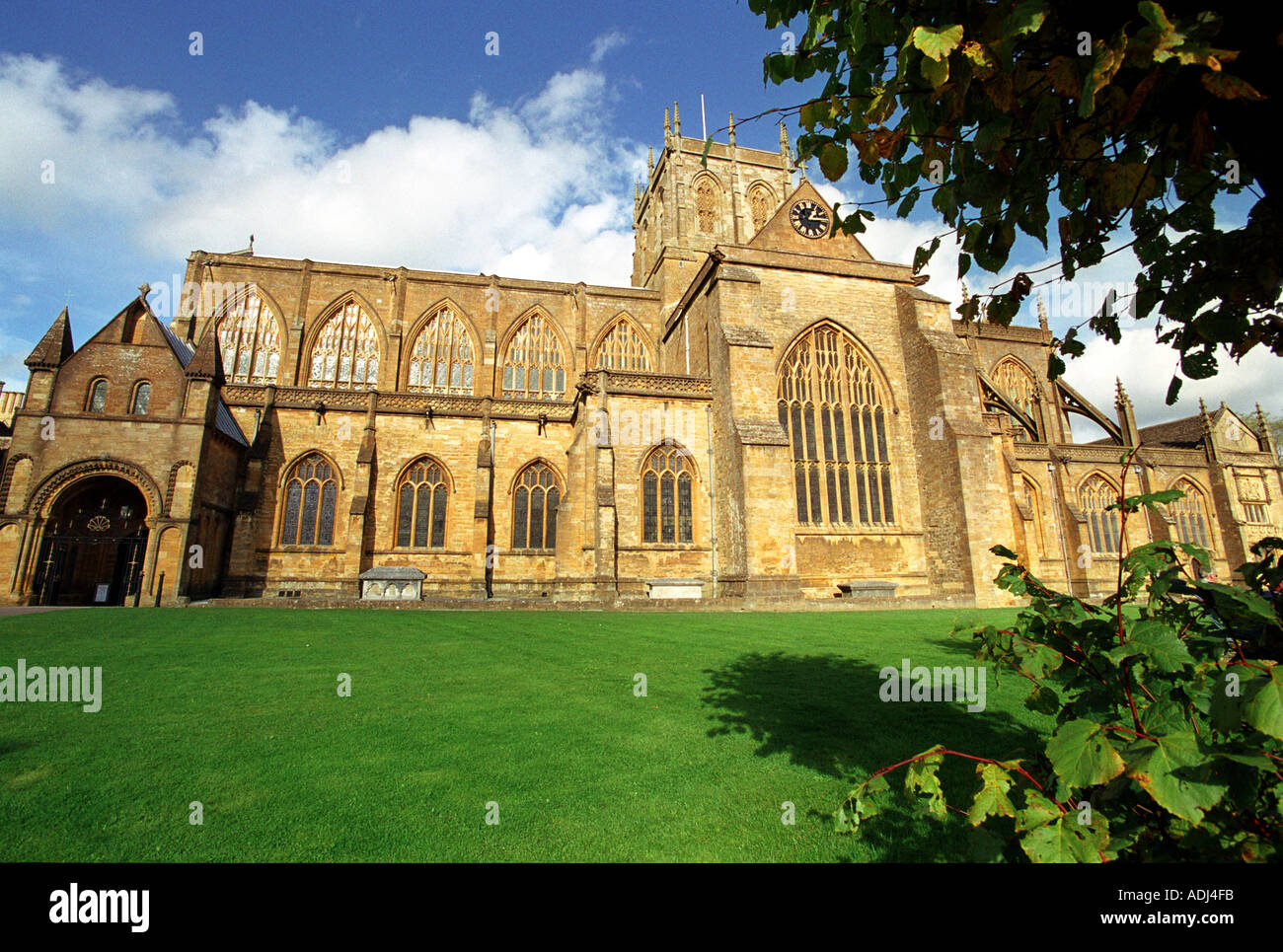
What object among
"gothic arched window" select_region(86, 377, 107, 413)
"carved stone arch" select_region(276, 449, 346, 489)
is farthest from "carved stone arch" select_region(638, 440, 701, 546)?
"gothic arched window" select_region(86, 377, 107, 413)

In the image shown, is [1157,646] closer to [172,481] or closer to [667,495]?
[667,495]

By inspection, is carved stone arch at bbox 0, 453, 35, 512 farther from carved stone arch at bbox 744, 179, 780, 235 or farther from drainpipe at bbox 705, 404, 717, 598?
carved stone arch at bbox 744, 179, 780, 235

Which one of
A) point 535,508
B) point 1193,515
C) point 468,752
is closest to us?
point 468,752

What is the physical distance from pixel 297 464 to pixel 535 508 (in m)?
8.52

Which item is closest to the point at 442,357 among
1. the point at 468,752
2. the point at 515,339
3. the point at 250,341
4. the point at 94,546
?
the point at 515,339

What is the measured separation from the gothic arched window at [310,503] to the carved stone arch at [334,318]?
23.0ft

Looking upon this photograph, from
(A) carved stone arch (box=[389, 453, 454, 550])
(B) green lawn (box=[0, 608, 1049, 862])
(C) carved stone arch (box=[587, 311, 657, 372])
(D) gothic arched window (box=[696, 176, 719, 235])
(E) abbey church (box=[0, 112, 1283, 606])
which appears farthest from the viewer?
(D) gothic arched window (box=[696, 176, 719, 235])

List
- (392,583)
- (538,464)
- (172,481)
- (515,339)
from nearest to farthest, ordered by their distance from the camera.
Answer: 1. (172,481)
2. (392,583)
3. (538,464)
4. (515,339)

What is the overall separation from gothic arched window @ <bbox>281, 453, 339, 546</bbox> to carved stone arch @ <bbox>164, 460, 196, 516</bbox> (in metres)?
3.38

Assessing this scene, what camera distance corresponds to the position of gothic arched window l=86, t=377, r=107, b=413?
58.7ft

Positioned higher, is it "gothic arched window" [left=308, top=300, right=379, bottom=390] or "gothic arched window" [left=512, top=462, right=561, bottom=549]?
"gothic arched window" [left=308, top=300, right=379, bottom=390]

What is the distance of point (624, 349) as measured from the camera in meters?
30.6

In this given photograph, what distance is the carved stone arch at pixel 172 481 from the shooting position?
17266 millimetres

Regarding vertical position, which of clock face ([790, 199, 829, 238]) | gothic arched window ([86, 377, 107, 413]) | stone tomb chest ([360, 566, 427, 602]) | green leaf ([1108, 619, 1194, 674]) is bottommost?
green leaf ([1108, 619, 1194, 674])
